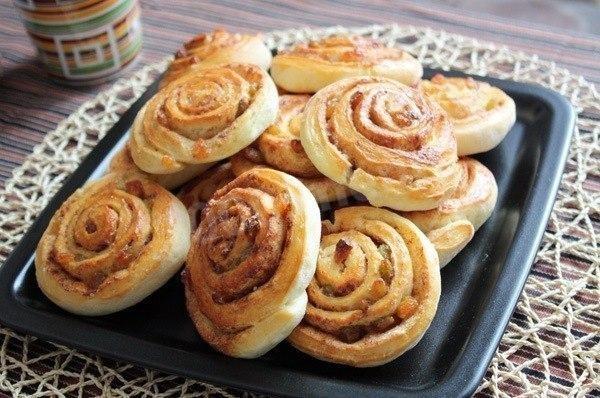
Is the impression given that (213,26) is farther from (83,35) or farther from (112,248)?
(112,248)

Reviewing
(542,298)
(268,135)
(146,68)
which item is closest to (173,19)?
(146,68)

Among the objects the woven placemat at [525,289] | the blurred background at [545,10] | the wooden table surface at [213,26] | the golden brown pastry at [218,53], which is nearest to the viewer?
the woven placemat at [525,289]

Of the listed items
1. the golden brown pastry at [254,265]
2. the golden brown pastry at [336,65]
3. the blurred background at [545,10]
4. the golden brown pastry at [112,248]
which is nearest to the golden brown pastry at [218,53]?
the golden brown pastry at [336,65]

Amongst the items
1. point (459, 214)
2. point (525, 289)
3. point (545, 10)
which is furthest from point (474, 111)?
point (545, 10)

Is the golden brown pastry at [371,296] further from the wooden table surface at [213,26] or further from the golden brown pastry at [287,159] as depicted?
the wooden table surface at [213,26]

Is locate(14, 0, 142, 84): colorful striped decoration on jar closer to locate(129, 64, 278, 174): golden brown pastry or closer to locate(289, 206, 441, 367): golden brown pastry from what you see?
locate(129, 64, 278, 174): golden brown pastry

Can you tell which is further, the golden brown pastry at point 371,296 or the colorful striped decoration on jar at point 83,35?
the colorful striped decoration on jar at point 83,35

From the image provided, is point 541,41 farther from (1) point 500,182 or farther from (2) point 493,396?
(2) point 493,396
